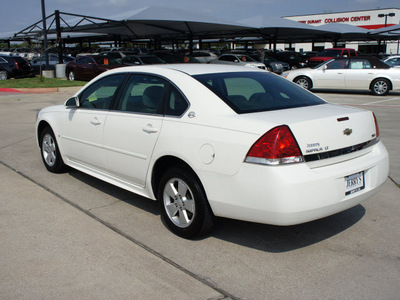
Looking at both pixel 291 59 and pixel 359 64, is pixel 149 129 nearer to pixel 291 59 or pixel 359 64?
pixel 359 64

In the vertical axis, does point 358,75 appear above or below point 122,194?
above

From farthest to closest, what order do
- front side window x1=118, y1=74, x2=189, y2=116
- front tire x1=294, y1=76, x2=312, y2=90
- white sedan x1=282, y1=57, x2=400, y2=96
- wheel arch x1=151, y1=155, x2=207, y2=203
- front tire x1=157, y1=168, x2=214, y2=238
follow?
front tire x1=294, y1=76, x2=312, y2=90, white sedan x1=282, y1=57, x2=400, y2=96, front side window x1=118, y1=74, x2=189, y2=116, wheel arch x1=151, y1=155, x2=207, y2=203, front tire x1=157, y1=168, x2=214, y2=238

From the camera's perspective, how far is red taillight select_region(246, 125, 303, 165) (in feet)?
10.9

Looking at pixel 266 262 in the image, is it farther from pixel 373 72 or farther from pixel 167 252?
pixel 373 72

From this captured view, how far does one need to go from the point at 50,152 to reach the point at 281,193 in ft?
12.8

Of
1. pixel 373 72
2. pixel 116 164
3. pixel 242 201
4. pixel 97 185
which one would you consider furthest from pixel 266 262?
pixel 373 72

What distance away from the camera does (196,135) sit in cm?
371

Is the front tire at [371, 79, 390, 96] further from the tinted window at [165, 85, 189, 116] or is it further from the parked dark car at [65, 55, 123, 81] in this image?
the tinted window at [165, 85, 189, 116]

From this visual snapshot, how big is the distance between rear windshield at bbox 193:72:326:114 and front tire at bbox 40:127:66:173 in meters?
2.66

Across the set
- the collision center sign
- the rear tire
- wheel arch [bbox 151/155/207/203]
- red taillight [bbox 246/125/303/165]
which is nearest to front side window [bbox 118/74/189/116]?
wheel arch [bbox 151/155/207/203]

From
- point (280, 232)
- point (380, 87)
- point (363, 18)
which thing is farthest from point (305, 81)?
point (363, 18)

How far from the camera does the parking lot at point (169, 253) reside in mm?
3133

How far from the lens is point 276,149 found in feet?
10.9

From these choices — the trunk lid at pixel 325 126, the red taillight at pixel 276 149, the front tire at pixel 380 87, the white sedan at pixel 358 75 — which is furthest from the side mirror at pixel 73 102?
the front tire at pixel 380 87
